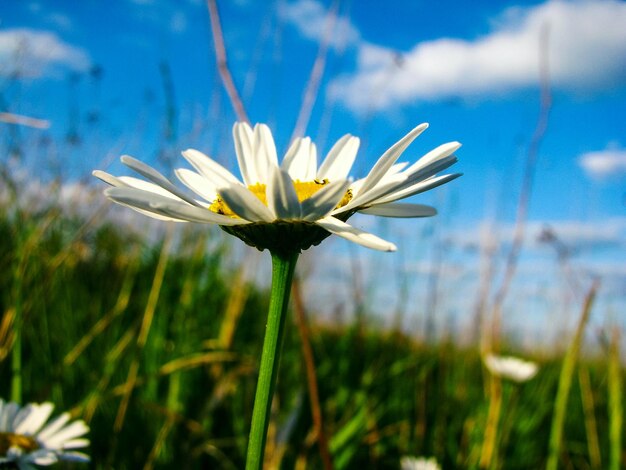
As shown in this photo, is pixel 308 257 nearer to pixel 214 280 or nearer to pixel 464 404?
pixel 214 280

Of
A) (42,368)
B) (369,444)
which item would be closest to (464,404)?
(369,444)

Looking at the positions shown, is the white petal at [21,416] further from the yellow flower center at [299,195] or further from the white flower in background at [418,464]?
the white flower in background at [418,464]

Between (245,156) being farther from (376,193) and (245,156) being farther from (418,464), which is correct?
(418,464)

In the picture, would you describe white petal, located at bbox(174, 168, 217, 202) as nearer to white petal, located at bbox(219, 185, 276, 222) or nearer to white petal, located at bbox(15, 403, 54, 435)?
white petal, located at bbox(219, 185, 276, 222)

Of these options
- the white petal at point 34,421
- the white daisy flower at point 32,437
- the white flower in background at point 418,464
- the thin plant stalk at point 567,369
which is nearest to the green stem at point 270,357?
the white daisy flower at point 32,437

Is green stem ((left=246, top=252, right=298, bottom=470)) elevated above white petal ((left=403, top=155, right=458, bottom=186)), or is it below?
below

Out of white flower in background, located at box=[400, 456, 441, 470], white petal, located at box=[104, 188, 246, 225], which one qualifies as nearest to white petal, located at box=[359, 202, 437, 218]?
white petal, located at box=[104, 188, 246, 225]
